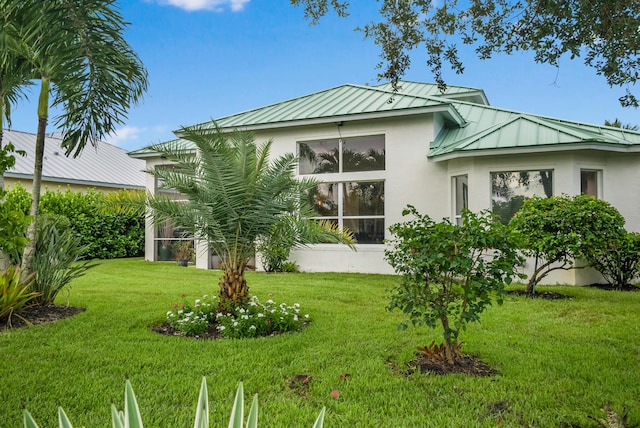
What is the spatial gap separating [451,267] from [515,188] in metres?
8.26

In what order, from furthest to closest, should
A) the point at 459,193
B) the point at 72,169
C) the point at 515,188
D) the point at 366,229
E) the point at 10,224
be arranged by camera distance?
1. the point at 72,169
2. the point at 366,229
3. the point at 459,193
4. the point at 515,188
5. the point at 10,224

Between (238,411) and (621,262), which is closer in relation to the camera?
(238,411)

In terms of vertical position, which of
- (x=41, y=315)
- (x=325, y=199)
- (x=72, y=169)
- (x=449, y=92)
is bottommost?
(x=41, y=315)

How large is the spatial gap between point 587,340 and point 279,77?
14752 mm

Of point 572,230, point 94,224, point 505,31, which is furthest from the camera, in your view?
point 94,224

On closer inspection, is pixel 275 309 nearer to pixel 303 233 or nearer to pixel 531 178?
pixel 303 233

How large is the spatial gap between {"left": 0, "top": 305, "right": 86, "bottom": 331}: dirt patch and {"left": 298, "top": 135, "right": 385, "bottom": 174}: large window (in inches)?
304

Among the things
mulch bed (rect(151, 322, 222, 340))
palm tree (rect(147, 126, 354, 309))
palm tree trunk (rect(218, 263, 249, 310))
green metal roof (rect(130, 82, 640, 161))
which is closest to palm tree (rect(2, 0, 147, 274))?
palm tree (rect(147, 126, 354, 309))

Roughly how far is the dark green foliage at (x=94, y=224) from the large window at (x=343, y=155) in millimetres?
7071

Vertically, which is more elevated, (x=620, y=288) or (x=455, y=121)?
(x=455, y=121)

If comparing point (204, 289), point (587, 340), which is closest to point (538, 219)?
point (587, 340)

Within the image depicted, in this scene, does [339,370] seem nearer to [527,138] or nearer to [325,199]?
[527,138]

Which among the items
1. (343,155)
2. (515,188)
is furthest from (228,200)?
(515,188)

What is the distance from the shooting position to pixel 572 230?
8.85 m
